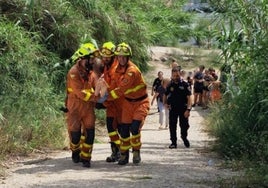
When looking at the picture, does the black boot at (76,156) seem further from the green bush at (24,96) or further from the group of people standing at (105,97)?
the green bush at (24,96)

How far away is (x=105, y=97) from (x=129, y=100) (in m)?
0.43

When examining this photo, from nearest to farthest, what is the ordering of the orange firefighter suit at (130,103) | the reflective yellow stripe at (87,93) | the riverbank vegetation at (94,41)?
1. the riverbank vegetation at (94,41)
2. the reflective yellow stripe at (87,93)
3. the orange firefighter suit at (130,103)

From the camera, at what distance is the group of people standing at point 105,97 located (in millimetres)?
9383

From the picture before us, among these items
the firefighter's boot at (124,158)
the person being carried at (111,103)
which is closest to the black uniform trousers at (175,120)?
the person being carried at (111,103)

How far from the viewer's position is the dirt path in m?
7.94

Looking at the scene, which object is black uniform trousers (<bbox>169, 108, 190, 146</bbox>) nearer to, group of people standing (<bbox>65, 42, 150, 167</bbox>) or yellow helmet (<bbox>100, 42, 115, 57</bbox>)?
group of people standing (<bbox>65, 42, 150, 167</bbox>)

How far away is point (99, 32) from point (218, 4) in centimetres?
938

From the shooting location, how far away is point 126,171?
353 inches

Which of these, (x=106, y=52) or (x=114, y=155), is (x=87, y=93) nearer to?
(x=106, y=52)

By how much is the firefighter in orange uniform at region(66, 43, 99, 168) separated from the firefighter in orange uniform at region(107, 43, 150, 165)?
37 cm

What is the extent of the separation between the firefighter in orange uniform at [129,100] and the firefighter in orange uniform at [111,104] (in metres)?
0.14

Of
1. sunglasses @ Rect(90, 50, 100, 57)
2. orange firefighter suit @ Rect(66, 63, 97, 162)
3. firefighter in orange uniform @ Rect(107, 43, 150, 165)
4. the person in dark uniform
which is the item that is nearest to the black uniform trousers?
the person in dark uniform

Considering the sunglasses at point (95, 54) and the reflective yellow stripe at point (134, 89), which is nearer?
the sunglasses at point (95, 54)

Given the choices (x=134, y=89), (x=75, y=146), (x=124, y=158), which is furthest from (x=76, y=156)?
(x=134, y=89)
